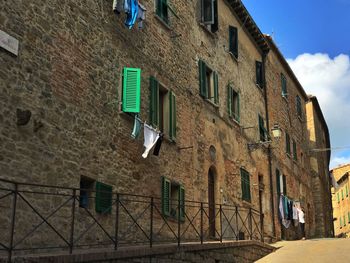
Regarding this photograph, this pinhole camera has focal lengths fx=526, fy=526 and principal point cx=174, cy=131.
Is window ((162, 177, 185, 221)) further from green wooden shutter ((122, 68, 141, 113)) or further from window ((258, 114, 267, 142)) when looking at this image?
window ((258, 114, 267, 142))

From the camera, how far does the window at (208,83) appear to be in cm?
1686

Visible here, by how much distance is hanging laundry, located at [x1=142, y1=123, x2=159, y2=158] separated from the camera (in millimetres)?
12561

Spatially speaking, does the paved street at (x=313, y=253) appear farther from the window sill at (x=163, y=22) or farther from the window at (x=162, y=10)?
the window at (x=162, y=10)

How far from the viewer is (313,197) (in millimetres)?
33750

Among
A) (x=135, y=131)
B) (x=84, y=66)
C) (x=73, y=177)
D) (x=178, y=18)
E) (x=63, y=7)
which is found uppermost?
(x=178, y=18)

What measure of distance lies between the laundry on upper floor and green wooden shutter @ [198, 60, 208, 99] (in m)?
4.00

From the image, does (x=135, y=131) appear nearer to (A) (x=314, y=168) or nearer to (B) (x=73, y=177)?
(B) (x=73, y=177)

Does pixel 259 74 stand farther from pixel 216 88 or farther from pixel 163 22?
pixel 163 22

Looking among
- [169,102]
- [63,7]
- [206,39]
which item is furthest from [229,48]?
[63,7]

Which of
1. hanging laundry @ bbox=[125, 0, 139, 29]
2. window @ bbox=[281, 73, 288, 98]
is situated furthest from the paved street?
window @ bbox=[281, 73, 288, 98]

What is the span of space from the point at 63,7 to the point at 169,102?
4.60 metres

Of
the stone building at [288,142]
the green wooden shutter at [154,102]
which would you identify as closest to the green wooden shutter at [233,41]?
the stone building at [288,142]

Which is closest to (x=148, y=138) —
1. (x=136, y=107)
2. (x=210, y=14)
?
(x=136, y=107)

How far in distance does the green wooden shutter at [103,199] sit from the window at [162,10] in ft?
18.6
